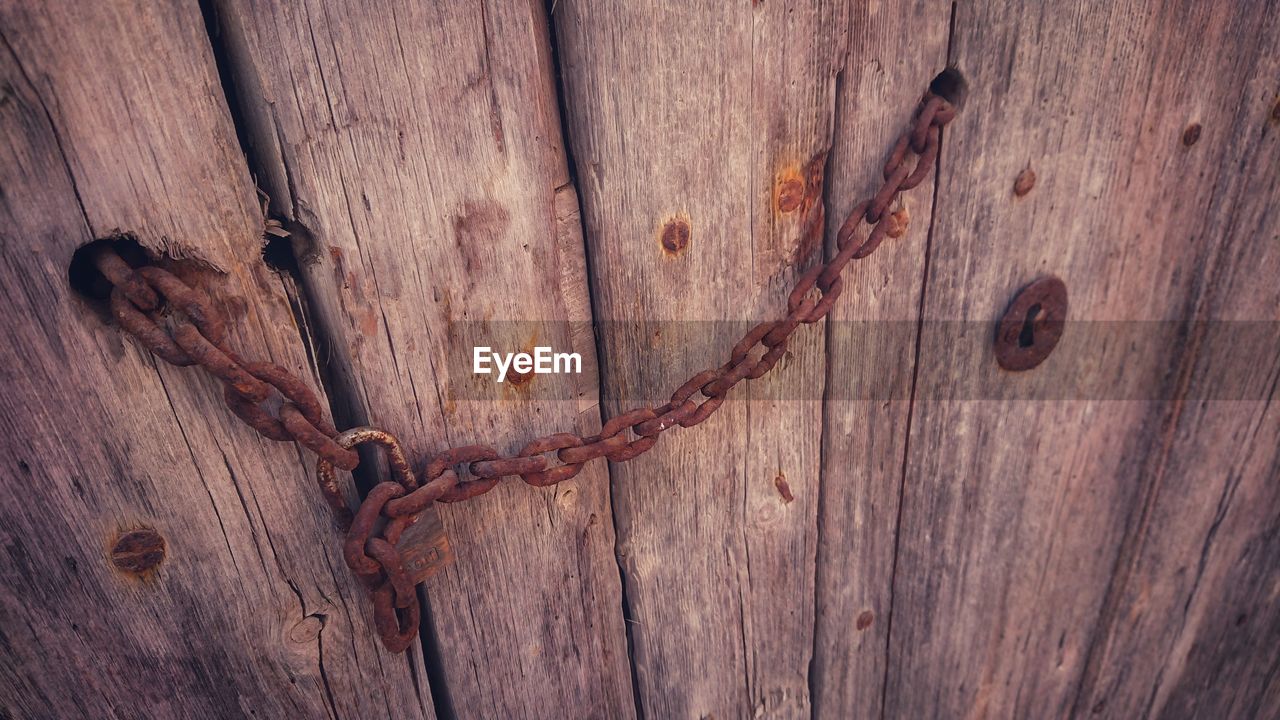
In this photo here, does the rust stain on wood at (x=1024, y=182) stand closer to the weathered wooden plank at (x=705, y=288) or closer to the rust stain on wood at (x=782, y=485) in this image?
the weathered wooden plank at (x=705, y=288)

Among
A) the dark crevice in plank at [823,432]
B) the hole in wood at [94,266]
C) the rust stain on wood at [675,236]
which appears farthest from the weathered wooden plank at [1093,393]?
the hole in wood at [94,266]

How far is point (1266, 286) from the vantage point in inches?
55.2

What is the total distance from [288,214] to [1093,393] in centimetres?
143

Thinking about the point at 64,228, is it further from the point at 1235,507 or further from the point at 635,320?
the point at 1235,507

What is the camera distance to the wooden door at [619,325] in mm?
712

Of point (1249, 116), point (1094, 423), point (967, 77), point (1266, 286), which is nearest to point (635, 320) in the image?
point (967, 77)

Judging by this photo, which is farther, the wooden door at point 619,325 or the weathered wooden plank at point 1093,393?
the weathered wooden plank at point 1093,393

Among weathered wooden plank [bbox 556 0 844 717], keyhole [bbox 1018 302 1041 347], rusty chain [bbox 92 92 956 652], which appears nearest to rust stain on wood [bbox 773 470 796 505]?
weathered wooden plank [bbox 556 0 844 717]

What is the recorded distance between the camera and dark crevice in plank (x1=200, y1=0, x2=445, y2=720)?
Answer: 0.70 metres

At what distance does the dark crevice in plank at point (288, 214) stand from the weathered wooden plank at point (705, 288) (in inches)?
13.4

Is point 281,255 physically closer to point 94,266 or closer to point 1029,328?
point 94,266

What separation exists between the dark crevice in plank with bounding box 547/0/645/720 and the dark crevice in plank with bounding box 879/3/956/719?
1.73ft

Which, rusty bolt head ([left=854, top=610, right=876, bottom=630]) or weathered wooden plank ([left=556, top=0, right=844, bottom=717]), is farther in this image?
rusty bolt head ([left=854, top=610, right=876, bottom=630])

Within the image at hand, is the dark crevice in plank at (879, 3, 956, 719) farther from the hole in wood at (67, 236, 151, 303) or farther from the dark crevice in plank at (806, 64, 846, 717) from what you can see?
the hole in wood at (67, 236, 151, 303)
